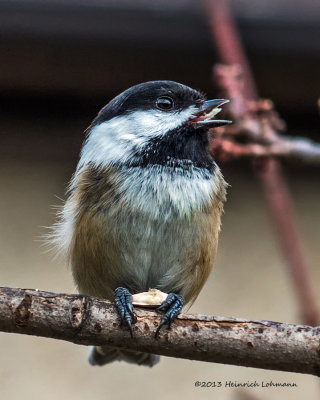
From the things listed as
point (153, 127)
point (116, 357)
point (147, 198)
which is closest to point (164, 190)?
point (147, 198)

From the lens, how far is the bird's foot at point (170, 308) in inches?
83.0

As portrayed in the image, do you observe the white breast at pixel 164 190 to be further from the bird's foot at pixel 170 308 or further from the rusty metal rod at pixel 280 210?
the bird's foot at pixel 170 308

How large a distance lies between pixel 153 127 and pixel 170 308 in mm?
858

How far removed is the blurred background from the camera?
11.9ft

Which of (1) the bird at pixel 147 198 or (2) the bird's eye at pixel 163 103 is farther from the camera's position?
(2) the bird's eye at pixel 163 103

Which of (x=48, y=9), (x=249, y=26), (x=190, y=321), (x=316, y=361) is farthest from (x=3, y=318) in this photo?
(x=249, y=26)

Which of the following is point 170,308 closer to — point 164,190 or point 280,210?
point 164,190

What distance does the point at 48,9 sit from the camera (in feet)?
11.6

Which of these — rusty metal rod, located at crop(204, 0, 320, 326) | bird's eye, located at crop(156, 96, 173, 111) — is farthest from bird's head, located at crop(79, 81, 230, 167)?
rusty metal rod, located at crop(204, 0, 320, 326)

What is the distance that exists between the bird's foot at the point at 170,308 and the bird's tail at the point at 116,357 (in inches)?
34.3

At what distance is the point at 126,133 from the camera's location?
2.80 meters

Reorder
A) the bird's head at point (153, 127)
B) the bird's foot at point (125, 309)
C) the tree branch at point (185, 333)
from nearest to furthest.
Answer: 1. the tree branch at point (185, 333)
2. the bird's foot at point (125, 309)
3. the bird's head at point (153, 127)

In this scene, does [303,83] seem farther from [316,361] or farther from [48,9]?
[316,361]

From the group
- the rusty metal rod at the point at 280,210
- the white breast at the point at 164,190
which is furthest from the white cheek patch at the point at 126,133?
the rusty metal rod at the point at 280,210
